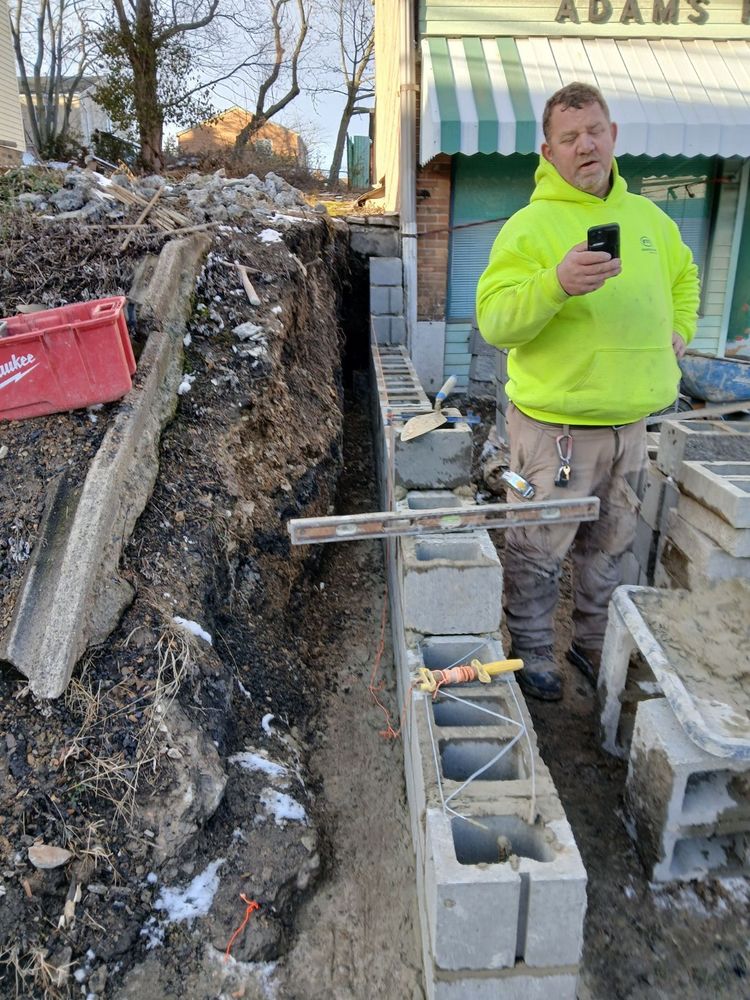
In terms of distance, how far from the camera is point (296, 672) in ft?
11.2

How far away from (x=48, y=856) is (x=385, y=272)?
6288mm

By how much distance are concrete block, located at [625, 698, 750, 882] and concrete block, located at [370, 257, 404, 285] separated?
5.76 meters

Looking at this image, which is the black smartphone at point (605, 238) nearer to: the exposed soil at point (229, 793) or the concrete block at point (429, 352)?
the exposed soil at point (229, 793)

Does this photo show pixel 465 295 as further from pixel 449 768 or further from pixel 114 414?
pixel 449 768

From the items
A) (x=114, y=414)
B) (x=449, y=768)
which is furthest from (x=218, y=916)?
(x=114, y=414)

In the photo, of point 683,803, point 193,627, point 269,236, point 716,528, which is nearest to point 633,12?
point 269,236

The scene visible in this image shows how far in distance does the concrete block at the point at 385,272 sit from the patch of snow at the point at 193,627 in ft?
17.3

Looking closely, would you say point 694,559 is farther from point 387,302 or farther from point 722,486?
point 387,302

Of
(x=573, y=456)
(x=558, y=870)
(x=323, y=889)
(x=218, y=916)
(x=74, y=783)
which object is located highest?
(x=573, y=456)

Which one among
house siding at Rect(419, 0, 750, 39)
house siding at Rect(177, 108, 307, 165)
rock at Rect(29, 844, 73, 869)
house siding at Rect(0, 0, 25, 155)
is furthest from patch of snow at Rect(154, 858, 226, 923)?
house siding at Rect(177, 108, 307, 165)

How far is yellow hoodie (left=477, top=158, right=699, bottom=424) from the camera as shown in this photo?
2.82m

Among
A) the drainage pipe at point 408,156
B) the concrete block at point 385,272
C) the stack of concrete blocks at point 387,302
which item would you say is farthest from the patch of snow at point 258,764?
the drainage pipe at point 408,156

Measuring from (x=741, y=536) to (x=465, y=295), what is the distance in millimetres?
5505

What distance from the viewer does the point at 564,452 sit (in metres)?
3.07
